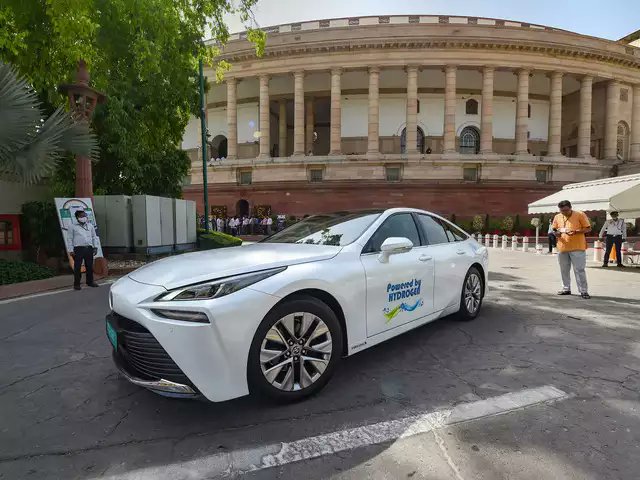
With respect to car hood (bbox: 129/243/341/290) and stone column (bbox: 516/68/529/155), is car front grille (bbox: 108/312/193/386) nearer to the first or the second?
car hood (bbox: 129/243/341/290)

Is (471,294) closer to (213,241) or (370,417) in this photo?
(370,417)

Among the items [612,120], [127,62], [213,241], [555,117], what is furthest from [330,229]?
[612,120]

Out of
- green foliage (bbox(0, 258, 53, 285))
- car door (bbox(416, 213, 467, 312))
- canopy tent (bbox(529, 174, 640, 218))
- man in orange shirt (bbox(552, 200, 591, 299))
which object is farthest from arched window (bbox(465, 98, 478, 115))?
green foliage (bbox(0, 258, 53, 285))

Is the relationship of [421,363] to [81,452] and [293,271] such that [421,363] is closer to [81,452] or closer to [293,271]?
[293,271]

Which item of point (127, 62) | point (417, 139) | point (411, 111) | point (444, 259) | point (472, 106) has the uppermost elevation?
point (472, 106)

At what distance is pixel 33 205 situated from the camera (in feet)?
34.4

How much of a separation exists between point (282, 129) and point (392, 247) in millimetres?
38847

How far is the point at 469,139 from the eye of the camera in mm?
38781

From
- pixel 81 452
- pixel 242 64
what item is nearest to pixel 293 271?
pixel 81 452

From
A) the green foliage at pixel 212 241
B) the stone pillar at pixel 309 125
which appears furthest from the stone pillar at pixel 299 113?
the green foliage at pixel 212 241

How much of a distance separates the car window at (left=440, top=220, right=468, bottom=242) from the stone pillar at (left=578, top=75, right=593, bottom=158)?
38.7 metres

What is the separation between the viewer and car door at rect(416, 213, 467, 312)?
14.7 feet

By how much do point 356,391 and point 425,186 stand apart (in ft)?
106

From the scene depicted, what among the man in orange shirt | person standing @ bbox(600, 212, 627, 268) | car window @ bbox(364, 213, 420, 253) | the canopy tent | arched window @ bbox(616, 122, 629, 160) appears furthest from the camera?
arched window @ bbox(616, 122, 629, 160)
